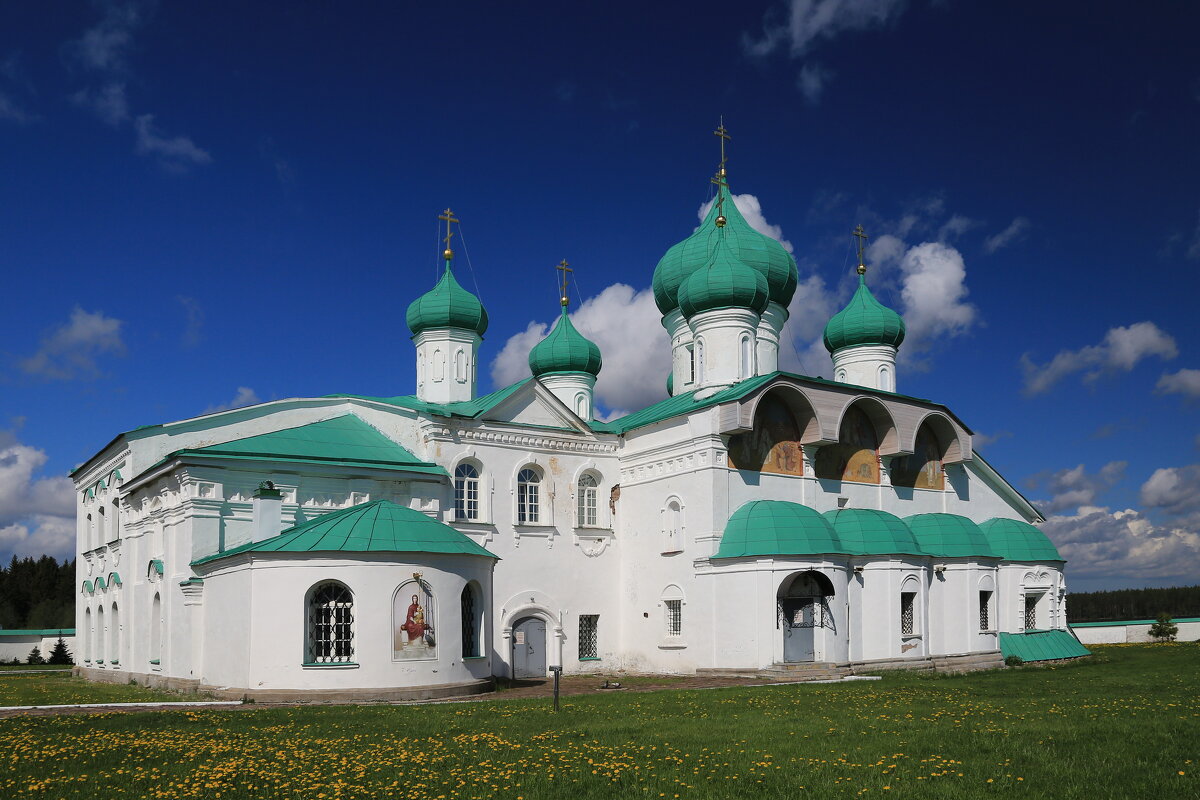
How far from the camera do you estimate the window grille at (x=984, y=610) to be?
24844mm

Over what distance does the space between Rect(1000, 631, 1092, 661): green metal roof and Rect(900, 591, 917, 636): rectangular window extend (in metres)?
3.36

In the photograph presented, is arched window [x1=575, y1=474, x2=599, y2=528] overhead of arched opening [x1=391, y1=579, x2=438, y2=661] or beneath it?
overhead

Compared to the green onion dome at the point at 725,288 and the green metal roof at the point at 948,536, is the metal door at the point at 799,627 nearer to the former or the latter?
the green metal roof at the point at 948,536

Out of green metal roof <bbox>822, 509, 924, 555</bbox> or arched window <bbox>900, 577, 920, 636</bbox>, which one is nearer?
green metal roof <bbox>822, 509, 924, 555</bbox>

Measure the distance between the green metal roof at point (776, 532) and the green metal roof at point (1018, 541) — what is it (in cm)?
633

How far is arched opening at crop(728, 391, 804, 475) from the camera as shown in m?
23.2

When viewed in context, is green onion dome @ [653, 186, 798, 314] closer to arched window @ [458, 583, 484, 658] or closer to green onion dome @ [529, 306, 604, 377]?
green onion dome @ [529, 306, 604, 377]

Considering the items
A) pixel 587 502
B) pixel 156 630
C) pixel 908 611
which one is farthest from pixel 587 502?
pixel 156 630

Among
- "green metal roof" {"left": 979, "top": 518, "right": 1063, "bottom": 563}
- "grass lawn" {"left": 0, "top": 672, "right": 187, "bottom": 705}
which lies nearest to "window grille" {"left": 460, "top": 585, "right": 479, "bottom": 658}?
"grass lawn" {"left": 0, "top": 672, "right": 187, "bottom": 705}

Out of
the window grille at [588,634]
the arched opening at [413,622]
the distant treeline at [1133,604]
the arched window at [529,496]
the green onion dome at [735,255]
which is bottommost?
the distant treeline at [1133,604]

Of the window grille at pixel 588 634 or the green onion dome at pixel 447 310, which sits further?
the green onion dome at pixel 447 310

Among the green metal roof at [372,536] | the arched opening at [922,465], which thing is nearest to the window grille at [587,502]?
the green metal roof at [372,536]

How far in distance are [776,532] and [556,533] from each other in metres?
5.41

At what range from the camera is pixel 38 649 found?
36219 mm
